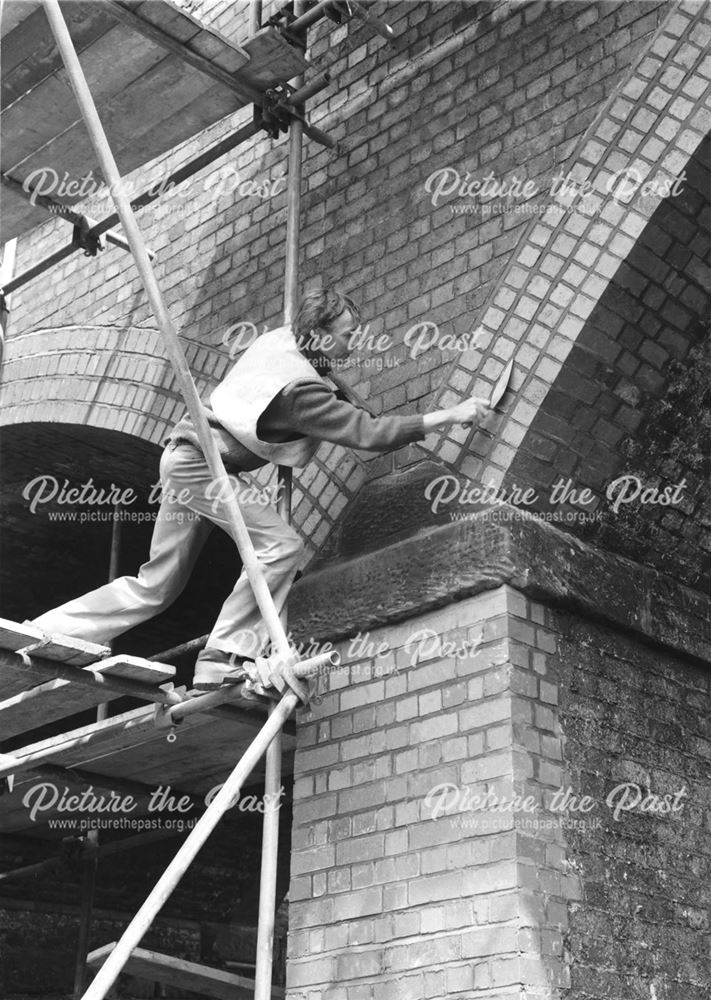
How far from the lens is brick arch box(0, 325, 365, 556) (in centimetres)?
594

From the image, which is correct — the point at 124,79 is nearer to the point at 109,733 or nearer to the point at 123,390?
the point at 123,390

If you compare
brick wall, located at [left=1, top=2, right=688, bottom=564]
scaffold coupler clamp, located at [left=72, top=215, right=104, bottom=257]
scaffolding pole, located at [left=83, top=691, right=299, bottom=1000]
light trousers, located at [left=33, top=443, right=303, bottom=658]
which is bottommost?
scaffolding pole, located at [left=83, top=691, right=299, bottom=1000]

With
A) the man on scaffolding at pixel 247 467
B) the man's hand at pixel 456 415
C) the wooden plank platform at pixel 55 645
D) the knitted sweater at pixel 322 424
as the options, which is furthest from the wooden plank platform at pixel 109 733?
the man's hand at pixel 456 415

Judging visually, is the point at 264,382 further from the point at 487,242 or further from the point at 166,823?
the point at 166,823

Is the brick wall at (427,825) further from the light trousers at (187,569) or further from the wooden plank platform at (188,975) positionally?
the wooden plank platform at (188,975)

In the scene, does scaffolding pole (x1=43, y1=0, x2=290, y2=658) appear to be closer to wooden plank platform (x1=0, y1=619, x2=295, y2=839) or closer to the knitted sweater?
the knitted sweater

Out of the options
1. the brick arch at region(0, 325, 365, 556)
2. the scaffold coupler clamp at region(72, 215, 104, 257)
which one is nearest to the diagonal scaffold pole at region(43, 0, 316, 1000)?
the brick arch at region(0, 325, 365, 556)

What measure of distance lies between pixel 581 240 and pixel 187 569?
6.91 ft

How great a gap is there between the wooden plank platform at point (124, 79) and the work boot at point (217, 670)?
2.77 m

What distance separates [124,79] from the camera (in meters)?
6.47

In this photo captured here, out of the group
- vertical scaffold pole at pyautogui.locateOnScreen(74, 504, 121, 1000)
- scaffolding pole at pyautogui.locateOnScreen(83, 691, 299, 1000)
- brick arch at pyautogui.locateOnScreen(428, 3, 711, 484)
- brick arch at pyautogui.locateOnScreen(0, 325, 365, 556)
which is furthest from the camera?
vertical scaffold pole at pyautogui.locateOnScreen(74, 504, 121, 1000)

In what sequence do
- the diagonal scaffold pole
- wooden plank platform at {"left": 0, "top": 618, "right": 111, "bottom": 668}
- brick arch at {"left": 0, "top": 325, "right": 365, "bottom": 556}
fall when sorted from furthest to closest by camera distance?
brick arch at {"left": 0, "top": 325, "right": 365, "bottom": 556} < wooden plank platform at {"left": 0, "top": 618, "right": 111, "bottom": 668} < the diagonal scaffold pole

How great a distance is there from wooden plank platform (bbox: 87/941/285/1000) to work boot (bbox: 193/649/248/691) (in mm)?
1422

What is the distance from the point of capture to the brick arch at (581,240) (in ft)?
17.8
